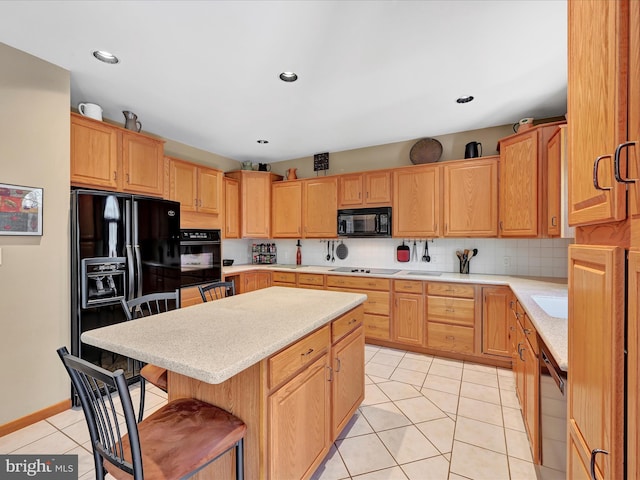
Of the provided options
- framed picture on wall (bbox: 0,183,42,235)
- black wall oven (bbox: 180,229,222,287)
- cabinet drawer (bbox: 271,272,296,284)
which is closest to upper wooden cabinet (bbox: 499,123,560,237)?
cabinet drawer (bbox: 271,272,296,284)

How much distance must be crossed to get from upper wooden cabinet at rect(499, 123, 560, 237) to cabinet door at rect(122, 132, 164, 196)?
11.6 ft

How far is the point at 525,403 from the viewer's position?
193 cm

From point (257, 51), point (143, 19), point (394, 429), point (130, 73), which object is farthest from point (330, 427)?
point (130, 73)

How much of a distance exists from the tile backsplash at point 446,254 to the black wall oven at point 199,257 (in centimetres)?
75

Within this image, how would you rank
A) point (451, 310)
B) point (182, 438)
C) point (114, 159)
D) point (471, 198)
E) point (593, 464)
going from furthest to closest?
1. point (471, 198)
2. point (451, 310)
3. point (114, 159)
4. point (182, 438)
5. point (593, 464)

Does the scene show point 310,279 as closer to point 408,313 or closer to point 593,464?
point 408,313

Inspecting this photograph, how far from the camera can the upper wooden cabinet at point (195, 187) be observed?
347 centimetres

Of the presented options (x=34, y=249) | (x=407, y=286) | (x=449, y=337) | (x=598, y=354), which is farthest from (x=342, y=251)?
(x=598, y=354)

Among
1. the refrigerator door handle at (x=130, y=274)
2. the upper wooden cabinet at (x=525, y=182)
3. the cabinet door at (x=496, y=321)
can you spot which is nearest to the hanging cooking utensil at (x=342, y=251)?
the cabinet door at (x=496, y=321)

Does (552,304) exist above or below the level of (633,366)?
below

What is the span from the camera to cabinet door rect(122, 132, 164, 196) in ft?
9.14

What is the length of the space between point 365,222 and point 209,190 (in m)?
2.11

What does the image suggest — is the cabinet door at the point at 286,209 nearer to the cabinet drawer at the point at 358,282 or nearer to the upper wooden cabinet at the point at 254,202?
the upper wooden cabinet at the point at 254,202

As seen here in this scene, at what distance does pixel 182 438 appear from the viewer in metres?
1.08
